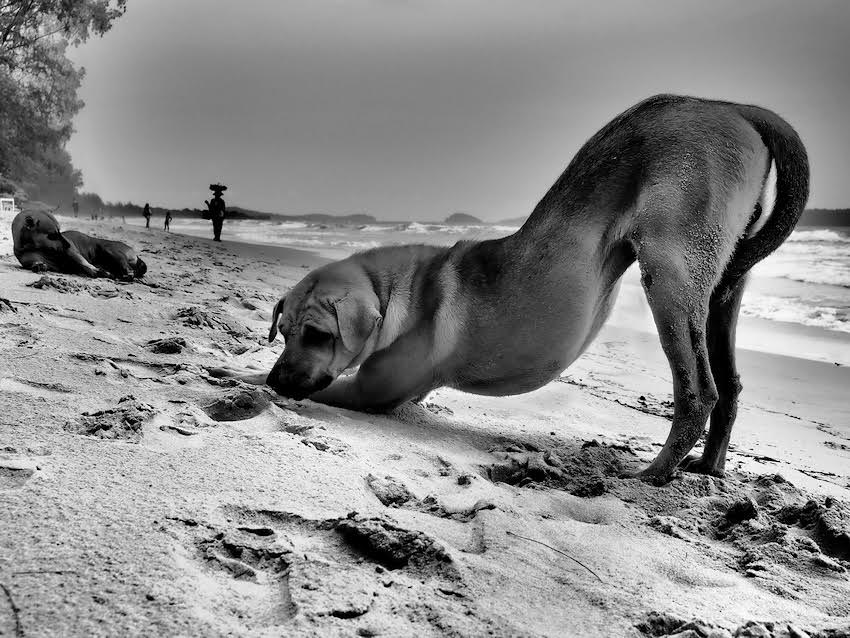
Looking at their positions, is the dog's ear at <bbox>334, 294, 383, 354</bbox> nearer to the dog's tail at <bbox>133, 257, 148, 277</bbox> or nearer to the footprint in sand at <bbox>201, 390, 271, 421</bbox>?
the footprint in sand at <bbox>201, 390, 271, 421</bbox>

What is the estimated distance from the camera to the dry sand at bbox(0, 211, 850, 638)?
1427mm

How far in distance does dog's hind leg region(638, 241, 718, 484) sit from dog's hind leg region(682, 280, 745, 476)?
0.97 ft

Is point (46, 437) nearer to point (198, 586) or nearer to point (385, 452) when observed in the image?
point (198, 586)

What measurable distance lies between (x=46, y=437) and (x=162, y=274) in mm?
6505

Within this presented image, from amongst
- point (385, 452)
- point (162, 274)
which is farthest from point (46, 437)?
point (162, 274)

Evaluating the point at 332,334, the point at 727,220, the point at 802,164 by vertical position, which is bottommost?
the point at 332,334

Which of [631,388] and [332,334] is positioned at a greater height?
[332,334]

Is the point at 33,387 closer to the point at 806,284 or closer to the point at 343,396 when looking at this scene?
the point at 343,396

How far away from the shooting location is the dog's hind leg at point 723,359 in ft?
10.4

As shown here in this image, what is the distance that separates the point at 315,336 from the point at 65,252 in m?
4.94

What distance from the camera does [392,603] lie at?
1.50m

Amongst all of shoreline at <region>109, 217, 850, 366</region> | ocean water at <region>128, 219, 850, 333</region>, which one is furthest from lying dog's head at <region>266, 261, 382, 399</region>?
shoreline at <region>109, 217, 850, 366</region>

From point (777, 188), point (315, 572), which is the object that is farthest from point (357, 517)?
point (777, 188)

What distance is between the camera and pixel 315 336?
10.8 ft
